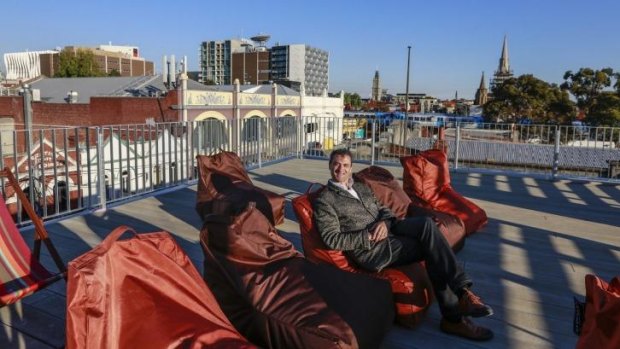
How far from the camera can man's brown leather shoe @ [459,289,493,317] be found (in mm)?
2908


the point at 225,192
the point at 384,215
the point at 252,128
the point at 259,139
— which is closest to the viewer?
the point at 384,215

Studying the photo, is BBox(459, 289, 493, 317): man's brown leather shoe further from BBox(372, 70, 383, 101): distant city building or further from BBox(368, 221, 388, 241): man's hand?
BBox(372, 70, 383, 101): distant city building

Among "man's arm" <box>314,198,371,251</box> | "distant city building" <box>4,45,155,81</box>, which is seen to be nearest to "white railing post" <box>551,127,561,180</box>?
"man's arm" <box>314,198,371,251</box>

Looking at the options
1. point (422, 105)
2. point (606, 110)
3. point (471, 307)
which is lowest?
point (471, 307)

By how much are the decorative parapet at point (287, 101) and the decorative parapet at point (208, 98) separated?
8136mm

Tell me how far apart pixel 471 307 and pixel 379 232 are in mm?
752

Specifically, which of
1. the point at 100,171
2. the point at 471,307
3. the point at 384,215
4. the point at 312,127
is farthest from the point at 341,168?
the point at 312,127

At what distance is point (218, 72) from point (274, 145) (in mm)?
140159

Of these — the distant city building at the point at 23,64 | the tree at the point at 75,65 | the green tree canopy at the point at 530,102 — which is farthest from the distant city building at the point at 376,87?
the green tree canopy at the point at 530,102

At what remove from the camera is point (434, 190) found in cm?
538

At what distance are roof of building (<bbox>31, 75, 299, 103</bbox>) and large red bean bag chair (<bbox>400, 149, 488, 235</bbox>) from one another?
3282 cm

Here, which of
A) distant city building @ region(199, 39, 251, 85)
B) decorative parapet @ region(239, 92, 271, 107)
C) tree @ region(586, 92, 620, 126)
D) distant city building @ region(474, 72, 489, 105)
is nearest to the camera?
tree @ region(586, 92, 620, 126)

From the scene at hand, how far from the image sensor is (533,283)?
387cm

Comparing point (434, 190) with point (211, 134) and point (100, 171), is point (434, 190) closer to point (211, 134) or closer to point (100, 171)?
point (100, 171)
